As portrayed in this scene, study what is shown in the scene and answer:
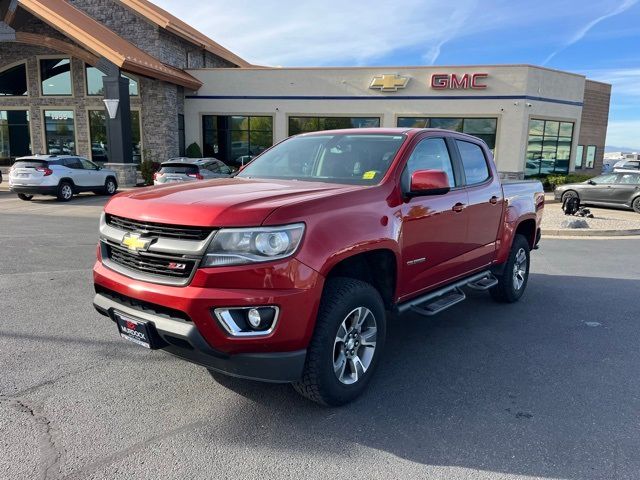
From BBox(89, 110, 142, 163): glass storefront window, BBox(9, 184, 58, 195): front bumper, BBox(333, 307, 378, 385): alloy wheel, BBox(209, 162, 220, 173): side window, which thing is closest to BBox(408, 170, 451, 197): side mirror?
BBox(333, 307, 378, 385): alloy wheel

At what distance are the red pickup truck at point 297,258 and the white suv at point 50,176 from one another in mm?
13969

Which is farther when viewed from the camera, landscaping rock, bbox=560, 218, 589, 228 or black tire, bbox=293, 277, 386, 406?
landscaping rock, bbox=560, 218, 589, 228

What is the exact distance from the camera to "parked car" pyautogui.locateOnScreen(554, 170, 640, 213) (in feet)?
53.8

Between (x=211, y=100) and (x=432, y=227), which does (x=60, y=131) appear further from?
(x=432, y=227)

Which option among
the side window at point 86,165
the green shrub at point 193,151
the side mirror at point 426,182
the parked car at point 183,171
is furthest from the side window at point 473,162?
the green shrub at point 193,151

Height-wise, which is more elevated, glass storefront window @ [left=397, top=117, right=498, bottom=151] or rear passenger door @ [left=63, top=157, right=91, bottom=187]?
glass storefront window @ [left=397, top=117, right=498, bottom=151]

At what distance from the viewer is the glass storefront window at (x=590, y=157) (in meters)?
31.2

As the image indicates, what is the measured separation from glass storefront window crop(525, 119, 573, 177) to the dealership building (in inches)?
2.8

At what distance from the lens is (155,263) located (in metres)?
3.08

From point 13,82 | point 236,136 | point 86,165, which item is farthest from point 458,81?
point 13,82

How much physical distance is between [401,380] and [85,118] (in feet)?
83.4

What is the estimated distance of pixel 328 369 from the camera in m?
3.12

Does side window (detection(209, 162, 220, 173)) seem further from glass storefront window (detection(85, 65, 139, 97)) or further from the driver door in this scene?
the driver door

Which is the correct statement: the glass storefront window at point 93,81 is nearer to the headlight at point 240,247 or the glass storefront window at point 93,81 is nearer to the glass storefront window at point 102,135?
the glass storefront window at point 102,135
